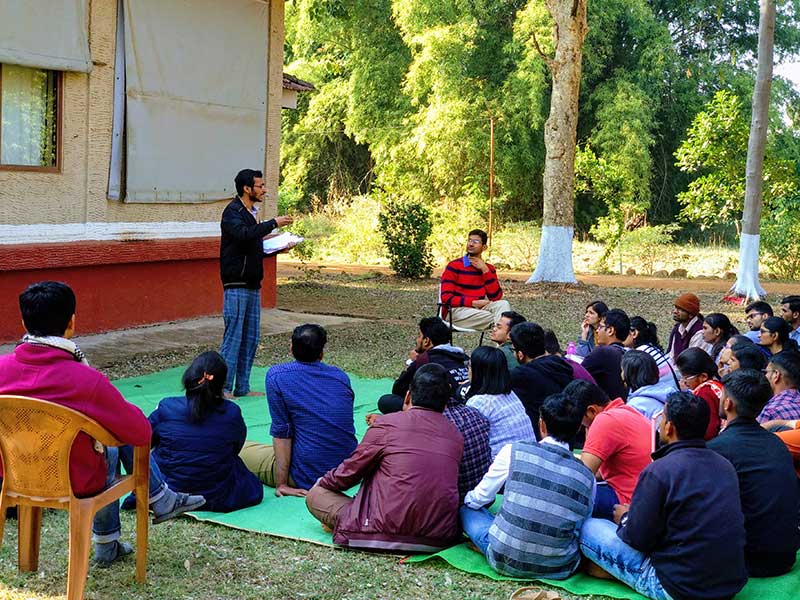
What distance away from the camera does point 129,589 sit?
397cm

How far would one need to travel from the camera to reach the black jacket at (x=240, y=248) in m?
7.51

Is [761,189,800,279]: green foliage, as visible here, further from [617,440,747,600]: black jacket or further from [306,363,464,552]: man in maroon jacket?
[617,440,747,600]: black jacket

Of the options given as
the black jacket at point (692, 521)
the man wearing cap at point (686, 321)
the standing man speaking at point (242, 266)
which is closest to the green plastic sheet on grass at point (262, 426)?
the standing man speaking at point (242, 266)

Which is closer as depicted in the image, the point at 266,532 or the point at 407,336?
the point at 266,532

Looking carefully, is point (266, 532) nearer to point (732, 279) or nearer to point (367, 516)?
point (367, 516)

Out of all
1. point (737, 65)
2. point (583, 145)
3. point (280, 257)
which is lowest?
point (280, 257)

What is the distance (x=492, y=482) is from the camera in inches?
171

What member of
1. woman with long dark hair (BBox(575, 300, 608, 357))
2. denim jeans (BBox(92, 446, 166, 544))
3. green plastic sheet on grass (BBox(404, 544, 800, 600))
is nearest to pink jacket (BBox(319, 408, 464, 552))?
green plastic sheet on grass (BBox(404, 544, 800, 600))

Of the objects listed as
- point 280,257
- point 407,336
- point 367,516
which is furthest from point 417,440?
point 280,257

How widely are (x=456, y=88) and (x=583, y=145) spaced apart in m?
3.99

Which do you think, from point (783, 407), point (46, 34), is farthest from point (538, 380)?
point (46, 34)

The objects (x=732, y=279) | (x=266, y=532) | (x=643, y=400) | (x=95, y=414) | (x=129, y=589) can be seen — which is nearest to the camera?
(x=95, y=414)

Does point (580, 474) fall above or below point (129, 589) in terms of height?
above

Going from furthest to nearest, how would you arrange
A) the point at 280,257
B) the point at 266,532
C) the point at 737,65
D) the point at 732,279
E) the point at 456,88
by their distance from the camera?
the point at 737,65
the point at 456,88
the point at 280,257
the point at 732,279
the point at 266,532
